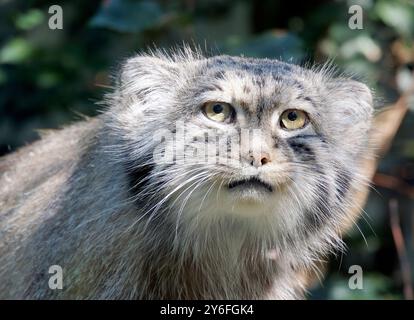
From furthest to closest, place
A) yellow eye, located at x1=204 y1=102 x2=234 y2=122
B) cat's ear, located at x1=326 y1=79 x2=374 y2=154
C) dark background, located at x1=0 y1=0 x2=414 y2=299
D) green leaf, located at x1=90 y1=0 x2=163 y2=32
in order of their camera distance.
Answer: dark background, located at x1=0 y1=0 x2=414 y2=299, green leaf, located at x1=90 y1=0 x2=163 y2=32, cat's ear, located at x1=326 y1=79 x2=374 y2=154, yellow eye, located at x1=204 y1=102 x2=234 y2=122

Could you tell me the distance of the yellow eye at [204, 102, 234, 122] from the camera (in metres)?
3.41

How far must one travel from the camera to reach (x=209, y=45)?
18.1 feet

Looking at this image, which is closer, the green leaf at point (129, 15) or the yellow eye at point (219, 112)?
the yellow eye at point (219, 112)

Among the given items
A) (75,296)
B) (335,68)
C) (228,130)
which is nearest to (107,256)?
(75,296)

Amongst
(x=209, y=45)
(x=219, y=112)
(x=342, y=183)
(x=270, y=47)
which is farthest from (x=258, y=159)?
(x=209, y=45)

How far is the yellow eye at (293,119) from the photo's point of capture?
3453mm

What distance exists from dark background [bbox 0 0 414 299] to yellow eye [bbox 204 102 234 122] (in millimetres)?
1837

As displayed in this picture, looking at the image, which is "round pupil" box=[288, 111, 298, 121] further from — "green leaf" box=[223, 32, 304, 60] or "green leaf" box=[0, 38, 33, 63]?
"green leaf" box=[0, 38, 33, 63]

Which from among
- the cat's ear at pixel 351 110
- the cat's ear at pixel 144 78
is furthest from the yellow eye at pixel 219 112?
the cat's ear at pixel 351 110

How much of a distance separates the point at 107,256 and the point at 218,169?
0.71 m

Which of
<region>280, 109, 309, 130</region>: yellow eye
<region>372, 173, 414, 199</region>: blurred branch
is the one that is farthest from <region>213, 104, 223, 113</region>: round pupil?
<region>372, 173, 414, 199</region>: blurred branch

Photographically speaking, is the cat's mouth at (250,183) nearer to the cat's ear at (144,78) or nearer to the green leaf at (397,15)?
the cat's ear at (144,78)

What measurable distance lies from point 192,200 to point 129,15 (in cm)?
245

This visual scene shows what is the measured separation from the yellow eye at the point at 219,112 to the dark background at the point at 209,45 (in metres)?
1.84
